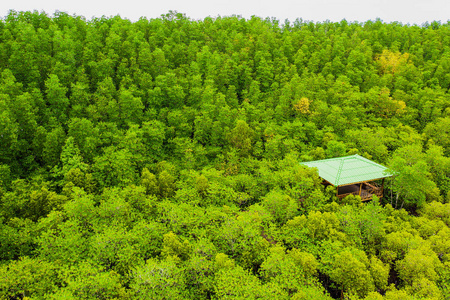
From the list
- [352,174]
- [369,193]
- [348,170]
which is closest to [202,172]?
[348,170]

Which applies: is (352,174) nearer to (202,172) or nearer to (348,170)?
(348,170)

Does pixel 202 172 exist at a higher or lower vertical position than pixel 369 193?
higher

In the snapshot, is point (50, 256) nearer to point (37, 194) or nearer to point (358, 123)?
point (37, 194)

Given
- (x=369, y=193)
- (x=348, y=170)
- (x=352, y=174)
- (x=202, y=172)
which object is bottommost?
(x=369, y=193)

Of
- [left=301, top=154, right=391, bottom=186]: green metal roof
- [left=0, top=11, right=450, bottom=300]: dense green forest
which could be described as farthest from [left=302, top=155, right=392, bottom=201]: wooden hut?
[left=0, top=11, right=450, bottom=300]: dense green forest

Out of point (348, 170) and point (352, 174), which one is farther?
point (348, 170)

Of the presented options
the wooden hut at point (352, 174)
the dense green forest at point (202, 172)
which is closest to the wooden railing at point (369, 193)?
the wooden hut at point (352, 174)

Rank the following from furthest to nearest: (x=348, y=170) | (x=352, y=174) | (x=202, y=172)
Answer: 1. (x=202, y=172)
2. (x=348, y=170)
3. (x=352, y=174)

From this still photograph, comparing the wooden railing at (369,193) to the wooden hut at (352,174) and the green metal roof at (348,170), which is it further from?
the green metal roof at (348,170)
